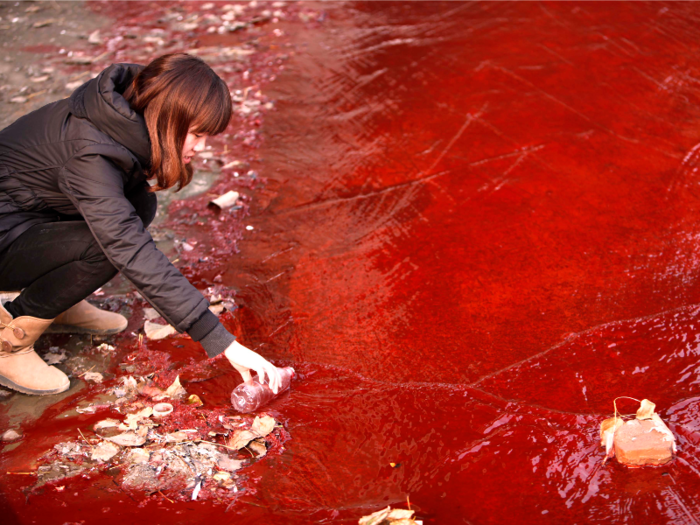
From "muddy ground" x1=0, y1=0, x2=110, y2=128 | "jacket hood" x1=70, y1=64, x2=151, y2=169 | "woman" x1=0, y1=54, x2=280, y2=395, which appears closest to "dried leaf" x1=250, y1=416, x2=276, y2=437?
"woman" x1=0, y1=54, x2=280, y2=395

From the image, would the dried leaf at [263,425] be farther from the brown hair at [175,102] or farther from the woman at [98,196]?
the brown hair at [175,102]

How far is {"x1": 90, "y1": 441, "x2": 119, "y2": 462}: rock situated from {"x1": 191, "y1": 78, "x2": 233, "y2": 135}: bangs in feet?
3.88

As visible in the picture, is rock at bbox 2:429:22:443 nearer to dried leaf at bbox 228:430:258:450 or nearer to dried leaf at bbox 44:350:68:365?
dried leaf at bbox 44:350:68:365

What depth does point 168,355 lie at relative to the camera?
247 cm

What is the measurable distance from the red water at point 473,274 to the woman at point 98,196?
51 centimetres

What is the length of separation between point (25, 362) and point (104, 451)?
21.6 inches

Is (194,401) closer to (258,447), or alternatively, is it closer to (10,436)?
(258,447)

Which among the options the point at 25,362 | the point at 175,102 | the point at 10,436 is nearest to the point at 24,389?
the point at 25,362

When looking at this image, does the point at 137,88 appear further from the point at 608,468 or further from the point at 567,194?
the point at 567,194

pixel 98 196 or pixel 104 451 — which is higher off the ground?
pixel 98 196

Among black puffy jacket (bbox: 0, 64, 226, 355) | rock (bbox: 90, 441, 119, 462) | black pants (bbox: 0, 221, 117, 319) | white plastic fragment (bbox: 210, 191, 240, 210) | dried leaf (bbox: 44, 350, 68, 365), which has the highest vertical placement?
black puffy jacket (bbox: 0, 64, 226, 355)

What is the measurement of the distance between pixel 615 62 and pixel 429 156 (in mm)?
1892

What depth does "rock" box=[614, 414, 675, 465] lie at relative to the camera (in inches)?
75.7

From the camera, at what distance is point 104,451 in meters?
2.01
